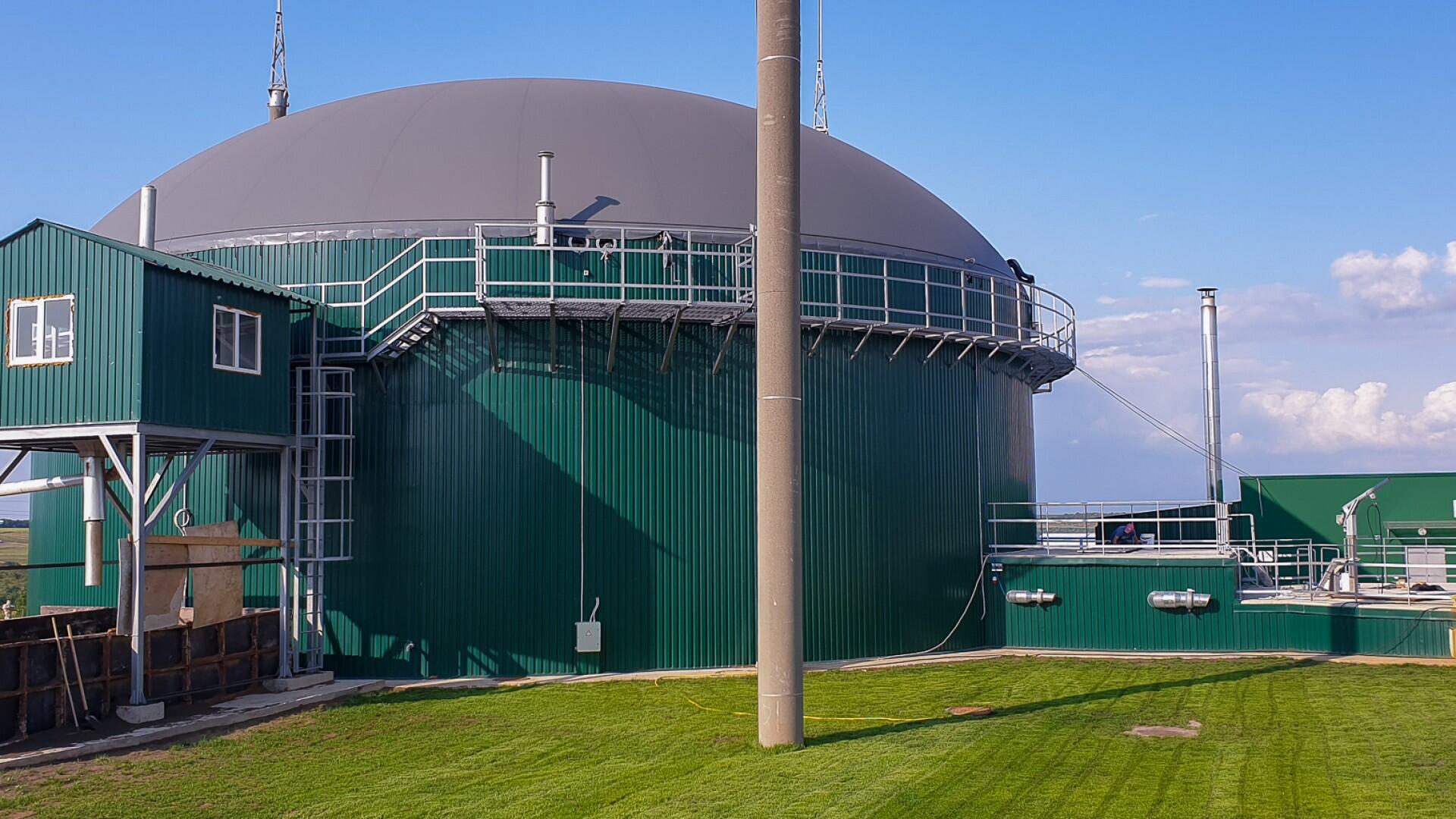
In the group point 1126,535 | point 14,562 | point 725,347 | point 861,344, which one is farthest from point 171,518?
point 14,562

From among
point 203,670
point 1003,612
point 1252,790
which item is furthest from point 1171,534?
point 203,670

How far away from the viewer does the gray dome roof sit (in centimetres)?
2641

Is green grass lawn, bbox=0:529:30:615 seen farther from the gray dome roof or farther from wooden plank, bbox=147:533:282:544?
wooden plank, bbox=147:533:282:544

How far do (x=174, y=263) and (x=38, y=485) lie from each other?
495 cm

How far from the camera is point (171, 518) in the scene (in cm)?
2570

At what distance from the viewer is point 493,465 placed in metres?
24.8

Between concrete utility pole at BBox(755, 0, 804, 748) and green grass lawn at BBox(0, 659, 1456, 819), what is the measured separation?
3.61ft

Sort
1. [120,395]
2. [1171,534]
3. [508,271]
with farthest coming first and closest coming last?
[1171,534]
[508,271]
[120,395]

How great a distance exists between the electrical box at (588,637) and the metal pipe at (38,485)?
924cm

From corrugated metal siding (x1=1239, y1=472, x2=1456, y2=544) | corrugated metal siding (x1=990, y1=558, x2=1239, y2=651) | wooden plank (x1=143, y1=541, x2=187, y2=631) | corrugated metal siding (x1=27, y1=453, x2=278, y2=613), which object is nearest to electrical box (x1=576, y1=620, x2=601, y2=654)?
corrugated metal siding (x1=27, y1=453, x2=278, y2=613)

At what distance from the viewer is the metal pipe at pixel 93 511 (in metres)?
21.2

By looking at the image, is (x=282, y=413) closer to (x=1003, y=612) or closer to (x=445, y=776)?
(x=445, y=776)

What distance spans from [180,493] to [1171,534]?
97.3ft

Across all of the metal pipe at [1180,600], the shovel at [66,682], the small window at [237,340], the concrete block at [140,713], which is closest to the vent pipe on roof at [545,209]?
the small window at [237,340]
